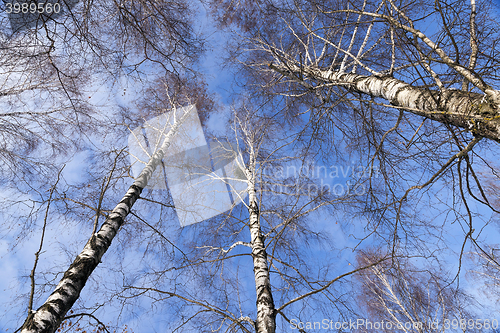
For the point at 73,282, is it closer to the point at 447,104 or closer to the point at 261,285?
the point at 261,285

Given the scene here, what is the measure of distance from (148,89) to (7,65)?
3342 millimetres

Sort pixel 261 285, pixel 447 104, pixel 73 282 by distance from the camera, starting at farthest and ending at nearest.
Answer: pixel 261 285
pixel 73 282
pixel 447 104

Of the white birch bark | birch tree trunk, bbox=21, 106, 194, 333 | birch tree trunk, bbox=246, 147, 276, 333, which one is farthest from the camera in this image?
birch tree trunk, bbox=246, 147, 276, 333

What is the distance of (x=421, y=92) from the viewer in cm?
196

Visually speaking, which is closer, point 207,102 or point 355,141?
point 355,141

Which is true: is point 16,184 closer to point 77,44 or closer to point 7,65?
point 7,65

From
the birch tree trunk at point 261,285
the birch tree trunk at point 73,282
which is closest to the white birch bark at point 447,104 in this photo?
the birch tree trunk at point 261,285

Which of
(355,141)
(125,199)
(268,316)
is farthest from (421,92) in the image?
(125,199)

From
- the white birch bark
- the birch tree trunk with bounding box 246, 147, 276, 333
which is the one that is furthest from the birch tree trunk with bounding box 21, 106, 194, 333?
the white birch bark

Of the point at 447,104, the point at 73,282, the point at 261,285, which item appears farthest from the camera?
the point at 261,285

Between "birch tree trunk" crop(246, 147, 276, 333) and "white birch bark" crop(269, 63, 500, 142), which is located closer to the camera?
"white birch bark" crop(269, 63, 500, 142)

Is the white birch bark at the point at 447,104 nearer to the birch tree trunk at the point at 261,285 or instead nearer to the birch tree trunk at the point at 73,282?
the birch tree trunk at the point at 261,285

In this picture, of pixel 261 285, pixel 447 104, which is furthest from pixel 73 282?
pixel 447 104

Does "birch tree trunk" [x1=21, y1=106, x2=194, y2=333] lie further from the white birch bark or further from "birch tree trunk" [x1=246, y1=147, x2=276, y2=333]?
the white birch bark
